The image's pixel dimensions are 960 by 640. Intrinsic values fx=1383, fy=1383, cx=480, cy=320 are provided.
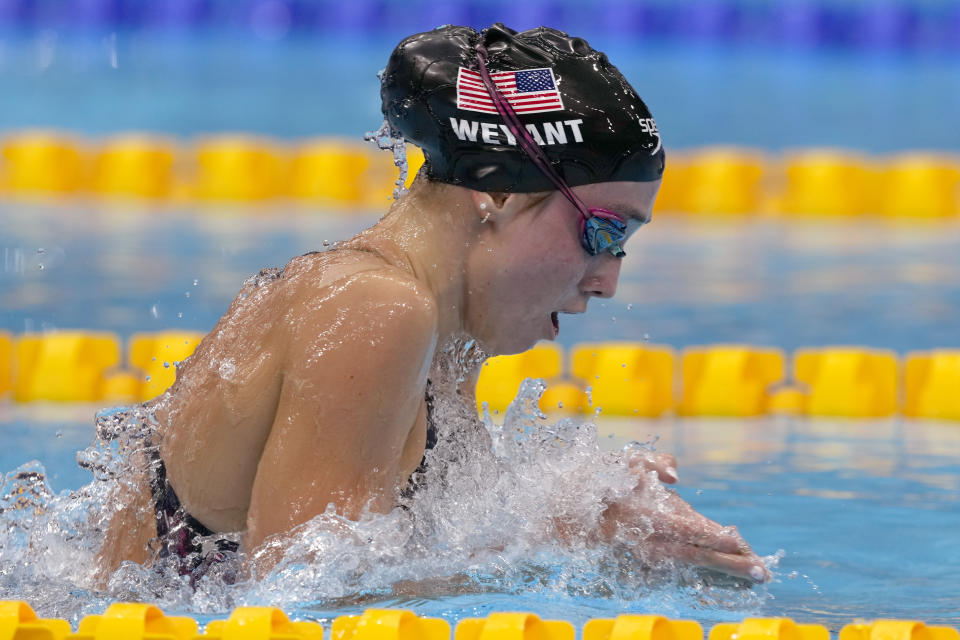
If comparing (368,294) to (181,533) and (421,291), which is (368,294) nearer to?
(421,291)

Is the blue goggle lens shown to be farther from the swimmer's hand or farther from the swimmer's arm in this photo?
the swimmer's hand

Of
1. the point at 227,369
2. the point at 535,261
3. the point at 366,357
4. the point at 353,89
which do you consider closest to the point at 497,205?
the point at 535,261

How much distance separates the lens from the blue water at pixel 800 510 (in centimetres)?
Result: 239

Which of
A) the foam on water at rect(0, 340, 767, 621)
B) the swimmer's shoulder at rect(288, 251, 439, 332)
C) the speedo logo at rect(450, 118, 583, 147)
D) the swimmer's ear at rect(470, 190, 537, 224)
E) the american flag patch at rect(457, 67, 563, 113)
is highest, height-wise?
the american flag patch at rect(457, 67, 563, 113)

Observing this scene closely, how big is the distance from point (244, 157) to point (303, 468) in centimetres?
700

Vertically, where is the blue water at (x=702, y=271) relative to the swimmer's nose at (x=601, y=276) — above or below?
below

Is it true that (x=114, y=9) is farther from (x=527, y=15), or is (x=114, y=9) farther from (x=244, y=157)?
(x=244, y=157)

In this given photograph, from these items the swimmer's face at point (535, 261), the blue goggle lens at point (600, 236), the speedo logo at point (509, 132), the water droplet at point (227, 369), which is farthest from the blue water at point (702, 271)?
the speedo logo at point (509, 132)

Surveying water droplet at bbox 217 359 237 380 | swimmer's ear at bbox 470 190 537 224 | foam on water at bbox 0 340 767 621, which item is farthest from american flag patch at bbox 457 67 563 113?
water droplet at bbox 217 359 237 380

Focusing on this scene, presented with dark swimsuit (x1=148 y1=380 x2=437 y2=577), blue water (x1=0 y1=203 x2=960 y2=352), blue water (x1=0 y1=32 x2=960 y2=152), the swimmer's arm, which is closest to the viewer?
the swimmer's arm

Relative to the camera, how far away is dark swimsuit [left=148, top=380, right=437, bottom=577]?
86.0 inches

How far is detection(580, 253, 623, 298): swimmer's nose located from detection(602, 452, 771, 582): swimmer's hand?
1.31ft

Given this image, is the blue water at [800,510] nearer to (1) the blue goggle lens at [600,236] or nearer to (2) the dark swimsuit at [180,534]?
(2) the dark swimsuit at [180,534]

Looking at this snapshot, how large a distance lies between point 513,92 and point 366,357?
51 centimetres
